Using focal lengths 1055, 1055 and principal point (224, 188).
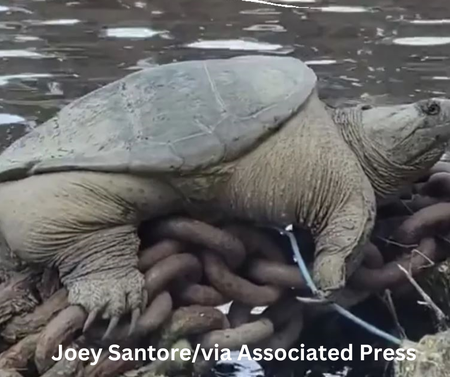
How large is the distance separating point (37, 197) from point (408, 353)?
2.46 feet

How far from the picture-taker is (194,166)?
2.01 m

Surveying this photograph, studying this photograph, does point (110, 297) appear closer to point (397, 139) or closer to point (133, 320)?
point (133, 320)

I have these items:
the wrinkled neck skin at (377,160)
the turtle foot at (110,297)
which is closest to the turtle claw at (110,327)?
the turtle foot at (110,297)

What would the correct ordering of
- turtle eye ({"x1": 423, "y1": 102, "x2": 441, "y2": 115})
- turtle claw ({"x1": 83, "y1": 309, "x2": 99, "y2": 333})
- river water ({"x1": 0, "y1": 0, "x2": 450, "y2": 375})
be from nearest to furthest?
turtle claw ({"x1": 83, "y1": 309, "x2": 99, "y2": 333})
turtle eye ({"x1": 423, "y1": 102, "x2": 441, "y2": 115})
river water ({"x1": 0, "y1": 0, "x2": 450, "y2": 375})

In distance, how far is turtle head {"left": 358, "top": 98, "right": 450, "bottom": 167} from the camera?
215cm

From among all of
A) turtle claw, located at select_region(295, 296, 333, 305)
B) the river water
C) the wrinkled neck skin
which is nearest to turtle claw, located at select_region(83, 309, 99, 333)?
turtle claw, located at select_region(295, 296, 333, 305)

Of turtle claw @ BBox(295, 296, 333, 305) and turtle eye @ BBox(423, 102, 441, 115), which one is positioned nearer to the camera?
turtle claw @ BBox(295, 296, 333, 305)

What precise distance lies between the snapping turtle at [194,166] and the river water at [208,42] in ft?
3.57

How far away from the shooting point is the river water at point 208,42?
3.70 m

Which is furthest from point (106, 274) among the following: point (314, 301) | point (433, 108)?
point (433, 108)

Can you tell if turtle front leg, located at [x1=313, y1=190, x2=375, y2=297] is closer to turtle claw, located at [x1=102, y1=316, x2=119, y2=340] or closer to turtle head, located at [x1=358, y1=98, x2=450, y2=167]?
turtle head, located at [x1=358, y1=98, x2=450, y2=167]

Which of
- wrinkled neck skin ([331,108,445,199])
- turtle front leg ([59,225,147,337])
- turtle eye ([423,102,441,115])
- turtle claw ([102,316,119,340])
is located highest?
turtle eye ([423,102,441,115])

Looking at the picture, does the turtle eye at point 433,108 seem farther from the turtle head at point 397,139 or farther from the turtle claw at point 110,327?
the turtle claw at point 110,327

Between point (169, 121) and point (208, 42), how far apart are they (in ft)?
7.60
